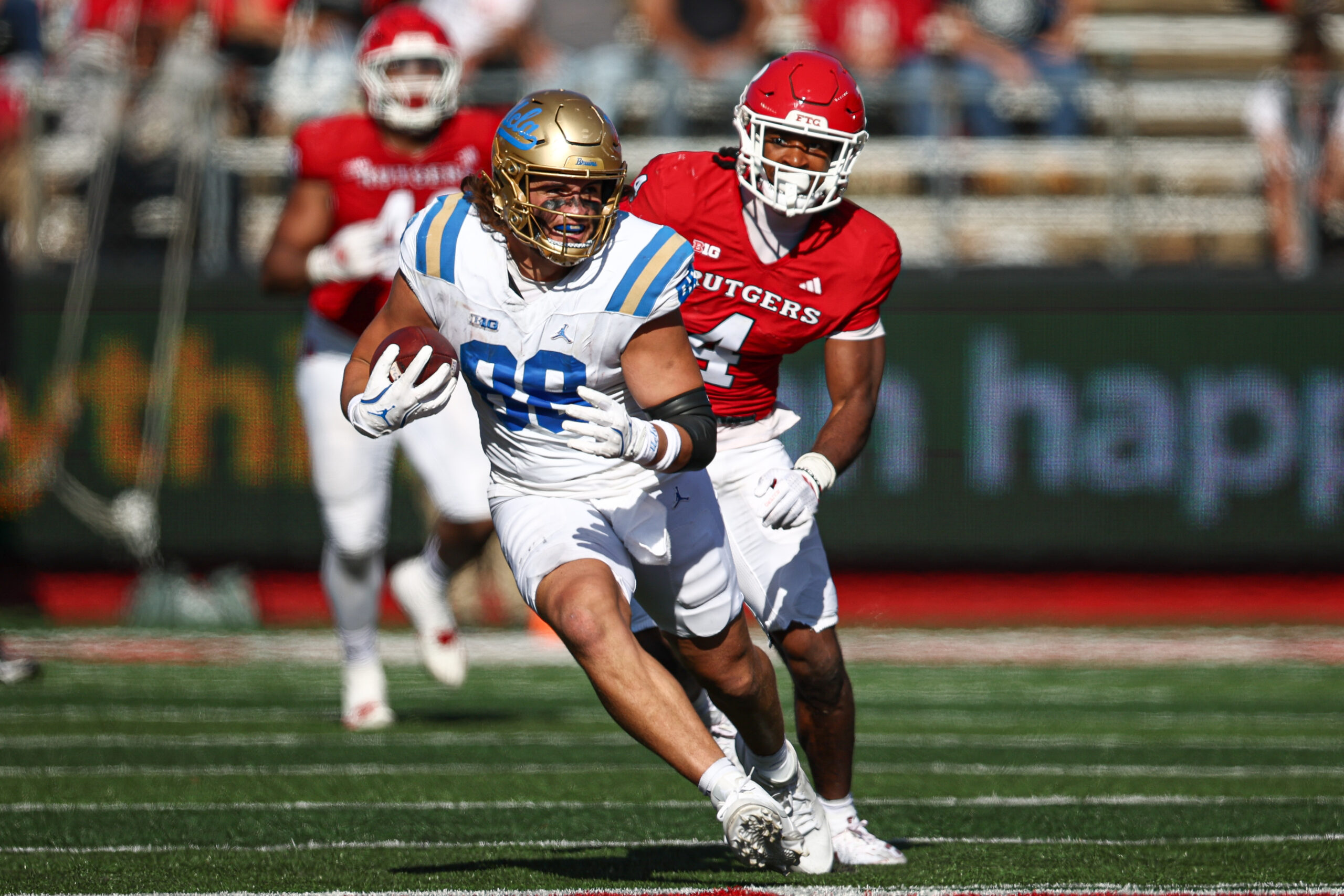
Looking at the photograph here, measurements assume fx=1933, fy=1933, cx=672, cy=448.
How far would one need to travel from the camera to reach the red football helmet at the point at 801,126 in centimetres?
454

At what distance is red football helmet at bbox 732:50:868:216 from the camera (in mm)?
4539

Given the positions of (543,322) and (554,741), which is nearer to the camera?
(543,322)

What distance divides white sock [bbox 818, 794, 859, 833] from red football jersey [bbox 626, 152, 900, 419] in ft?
3.17

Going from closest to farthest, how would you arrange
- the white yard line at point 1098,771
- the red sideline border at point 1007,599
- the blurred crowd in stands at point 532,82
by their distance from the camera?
1. the white yard line at point 1098,771
2. the blurred crowd in stands at point 532,82
3. the red sideline border at point 1007,599

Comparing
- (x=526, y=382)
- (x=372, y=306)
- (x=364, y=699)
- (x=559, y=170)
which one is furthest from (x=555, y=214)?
(x=364, y=699)

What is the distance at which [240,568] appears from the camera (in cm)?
1105

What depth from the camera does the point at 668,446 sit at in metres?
3.92

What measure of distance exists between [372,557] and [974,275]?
4.92m

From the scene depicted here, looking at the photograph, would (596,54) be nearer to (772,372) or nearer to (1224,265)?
(1224,265)

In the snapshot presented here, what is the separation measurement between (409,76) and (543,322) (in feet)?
9.63

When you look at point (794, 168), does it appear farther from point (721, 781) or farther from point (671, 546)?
point (721, 781)

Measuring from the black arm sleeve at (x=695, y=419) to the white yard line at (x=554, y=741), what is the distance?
269 cm

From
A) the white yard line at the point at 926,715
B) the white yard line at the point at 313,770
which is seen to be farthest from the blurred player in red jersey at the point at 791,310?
the white yard line at the point at 926,715

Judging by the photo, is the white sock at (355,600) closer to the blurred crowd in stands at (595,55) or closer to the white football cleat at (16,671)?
the white football cleat at (16,671)
